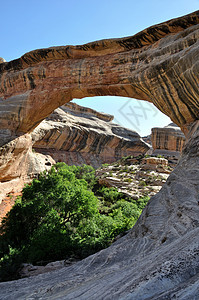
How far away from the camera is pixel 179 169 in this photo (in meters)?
4.61

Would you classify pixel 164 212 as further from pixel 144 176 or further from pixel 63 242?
pixel 144 176

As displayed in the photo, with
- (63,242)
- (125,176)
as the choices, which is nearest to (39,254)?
(63,242)

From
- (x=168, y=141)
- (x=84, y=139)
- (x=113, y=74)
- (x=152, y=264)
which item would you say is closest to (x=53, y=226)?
(x=152, y=264)

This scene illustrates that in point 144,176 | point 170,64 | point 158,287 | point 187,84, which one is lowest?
point 144,176

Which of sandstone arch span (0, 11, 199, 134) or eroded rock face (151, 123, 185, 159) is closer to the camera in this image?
sandstone arch span (0, 11, 199, 134)

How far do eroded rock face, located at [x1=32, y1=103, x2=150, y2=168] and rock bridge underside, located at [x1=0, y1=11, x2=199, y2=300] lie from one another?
→ 12.6 m

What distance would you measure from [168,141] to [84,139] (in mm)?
12428

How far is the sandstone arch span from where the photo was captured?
20.3ft

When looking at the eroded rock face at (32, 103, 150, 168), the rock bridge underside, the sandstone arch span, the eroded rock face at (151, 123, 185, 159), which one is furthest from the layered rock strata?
the eroded rock face at (32, 103, 150, 168)

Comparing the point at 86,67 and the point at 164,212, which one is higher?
the point at 86,67

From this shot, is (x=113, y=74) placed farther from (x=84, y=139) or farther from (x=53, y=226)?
(x=84, y=139)

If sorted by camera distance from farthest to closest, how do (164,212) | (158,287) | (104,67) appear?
(104,67)
(164,212)
(158,287)

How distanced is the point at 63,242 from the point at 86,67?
7515mm

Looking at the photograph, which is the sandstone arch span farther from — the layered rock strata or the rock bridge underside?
the layered rock strata
